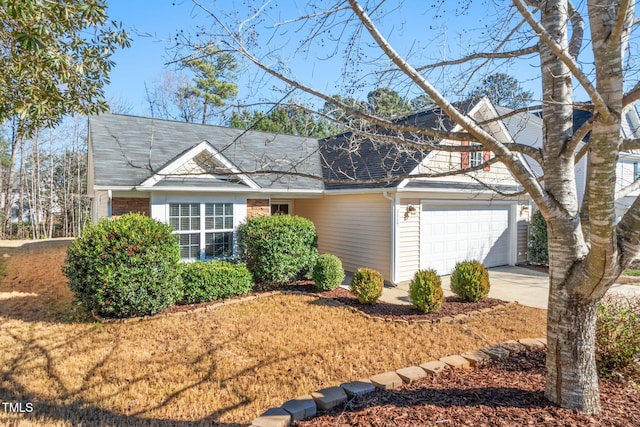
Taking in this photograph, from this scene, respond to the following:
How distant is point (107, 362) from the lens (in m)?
4.98

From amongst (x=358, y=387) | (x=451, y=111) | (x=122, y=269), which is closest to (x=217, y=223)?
(x=122, y=269)

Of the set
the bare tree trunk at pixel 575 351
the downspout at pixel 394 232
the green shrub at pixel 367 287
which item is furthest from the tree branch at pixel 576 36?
the downspout at pixel 394 232

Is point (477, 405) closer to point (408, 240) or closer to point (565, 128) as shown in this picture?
point (565, 128)

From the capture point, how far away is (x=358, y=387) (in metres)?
3.41

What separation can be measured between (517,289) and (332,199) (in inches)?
241

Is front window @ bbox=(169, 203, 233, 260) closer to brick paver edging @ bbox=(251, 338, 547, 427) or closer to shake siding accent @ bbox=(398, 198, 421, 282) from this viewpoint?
shake siding accent @ bbox=(398, 198, 421, 282)

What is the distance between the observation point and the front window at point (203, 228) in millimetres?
9367

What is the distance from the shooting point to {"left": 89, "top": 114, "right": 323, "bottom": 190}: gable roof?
8.91 m

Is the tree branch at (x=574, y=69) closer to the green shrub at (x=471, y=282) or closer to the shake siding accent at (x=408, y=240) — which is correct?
the green shrub at (x=471, y=282)

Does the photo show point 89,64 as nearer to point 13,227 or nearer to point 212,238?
point 212,238

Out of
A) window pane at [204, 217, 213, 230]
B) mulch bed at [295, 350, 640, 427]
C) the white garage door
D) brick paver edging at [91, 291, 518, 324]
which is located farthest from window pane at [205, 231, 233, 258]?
mulch bed at [295, 350, 640, 427]

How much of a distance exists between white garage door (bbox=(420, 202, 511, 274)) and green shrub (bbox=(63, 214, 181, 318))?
711cm

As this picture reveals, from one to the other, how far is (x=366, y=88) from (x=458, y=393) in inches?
130

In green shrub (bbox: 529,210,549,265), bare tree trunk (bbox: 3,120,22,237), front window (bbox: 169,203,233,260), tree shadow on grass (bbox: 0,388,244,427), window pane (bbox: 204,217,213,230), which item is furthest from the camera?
bare tree trunk (bbox: 3,120,22,237)
